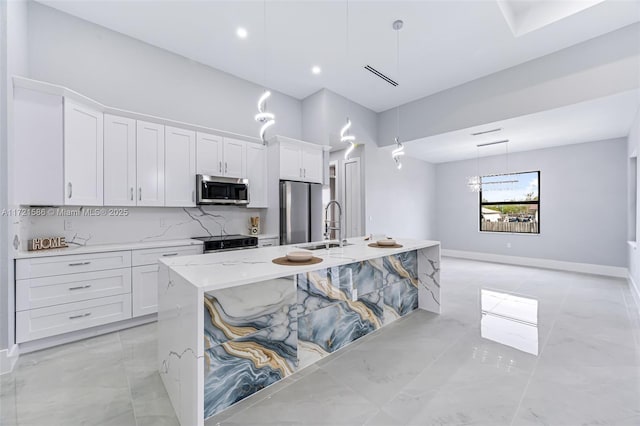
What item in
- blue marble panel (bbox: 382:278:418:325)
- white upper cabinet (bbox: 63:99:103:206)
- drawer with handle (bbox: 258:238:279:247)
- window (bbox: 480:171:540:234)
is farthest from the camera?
window (bbox: 480:171:540:234)

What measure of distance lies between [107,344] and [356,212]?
14.6 feet

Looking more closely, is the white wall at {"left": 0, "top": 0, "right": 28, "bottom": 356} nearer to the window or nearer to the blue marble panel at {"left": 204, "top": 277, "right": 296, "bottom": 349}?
the blue marble panel at {"left": 204, "top": 277, "right": 296, "bottom": 349}

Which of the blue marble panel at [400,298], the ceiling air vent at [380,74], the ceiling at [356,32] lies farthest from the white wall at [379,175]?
the blue marble panel at [400,298]

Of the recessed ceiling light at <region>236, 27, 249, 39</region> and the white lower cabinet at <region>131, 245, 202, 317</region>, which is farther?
the recessed ceiling light at <region>236, 27, 249, 39</region>

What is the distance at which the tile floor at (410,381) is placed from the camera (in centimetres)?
160

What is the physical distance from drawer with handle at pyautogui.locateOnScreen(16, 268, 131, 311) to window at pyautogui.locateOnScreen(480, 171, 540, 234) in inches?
307

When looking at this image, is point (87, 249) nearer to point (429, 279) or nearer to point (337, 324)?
point (337, 324)

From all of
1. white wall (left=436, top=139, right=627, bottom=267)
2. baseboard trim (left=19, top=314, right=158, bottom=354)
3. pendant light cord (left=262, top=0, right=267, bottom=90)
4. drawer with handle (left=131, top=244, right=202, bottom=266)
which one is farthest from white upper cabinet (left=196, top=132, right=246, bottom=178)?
white wall (left=436, top=139, right=627, bottom=267)

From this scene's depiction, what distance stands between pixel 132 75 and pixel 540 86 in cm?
554

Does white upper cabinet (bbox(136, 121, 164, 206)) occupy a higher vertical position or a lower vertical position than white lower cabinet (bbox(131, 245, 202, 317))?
higher

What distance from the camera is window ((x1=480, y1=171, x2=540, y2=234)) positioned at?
630 centimetres

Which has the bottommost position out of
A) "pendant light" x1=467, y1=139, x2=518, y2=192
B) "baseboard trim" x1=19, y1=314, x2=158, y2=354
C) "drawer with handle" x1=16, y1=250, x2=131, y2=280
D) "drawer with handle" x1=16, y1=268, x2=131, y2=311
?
"baseboard trim" x1=19, y1=314, x2=158, y2=354

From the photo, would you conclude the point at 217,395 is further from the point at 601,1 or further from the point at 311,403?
the point at 601,1

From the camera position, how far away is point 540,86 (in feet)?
12.3
